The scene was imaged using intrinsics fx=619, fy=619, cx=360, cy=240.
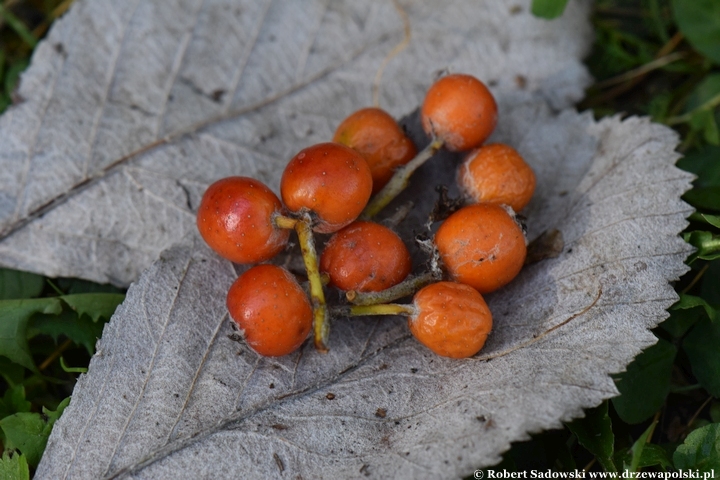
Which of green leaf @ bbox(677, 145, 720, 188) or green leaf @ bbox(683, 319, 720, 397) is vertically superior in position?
green leaf @ bbox(677, 145, 720, 188)

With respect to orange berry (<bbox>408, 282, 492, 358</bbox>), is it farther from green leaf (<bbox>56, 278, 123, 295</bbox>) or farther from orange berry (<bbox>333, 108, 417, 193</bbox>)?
green leaf (<bbox>56, 278, 123, 295</bbox>)

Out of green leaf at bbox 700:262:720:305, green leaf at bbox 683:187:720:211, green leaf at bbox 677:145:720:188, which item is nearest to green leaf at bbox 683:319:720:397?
green leaf at bbox 700:262:720:305

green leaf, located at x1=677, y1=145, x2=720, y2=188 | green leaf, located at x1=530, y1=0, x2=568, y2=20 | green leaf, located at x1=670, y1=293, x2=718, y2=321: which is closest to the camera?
green leaf, located at x1=670, y1=293, x2=718, y2=321

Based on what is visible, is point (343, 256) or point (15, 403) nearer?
point (343, 256)

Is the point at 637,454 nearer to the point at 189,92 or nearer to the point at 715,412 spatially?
the point at 715,412

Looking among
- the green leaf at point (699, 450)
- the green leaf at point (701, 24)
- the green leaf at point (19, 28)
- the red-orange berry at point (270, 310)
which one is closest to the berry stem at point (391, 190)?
the red-orange berry at point (270, 310)

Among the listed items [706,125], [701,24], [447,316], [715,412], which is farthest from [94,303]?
[701,24]
